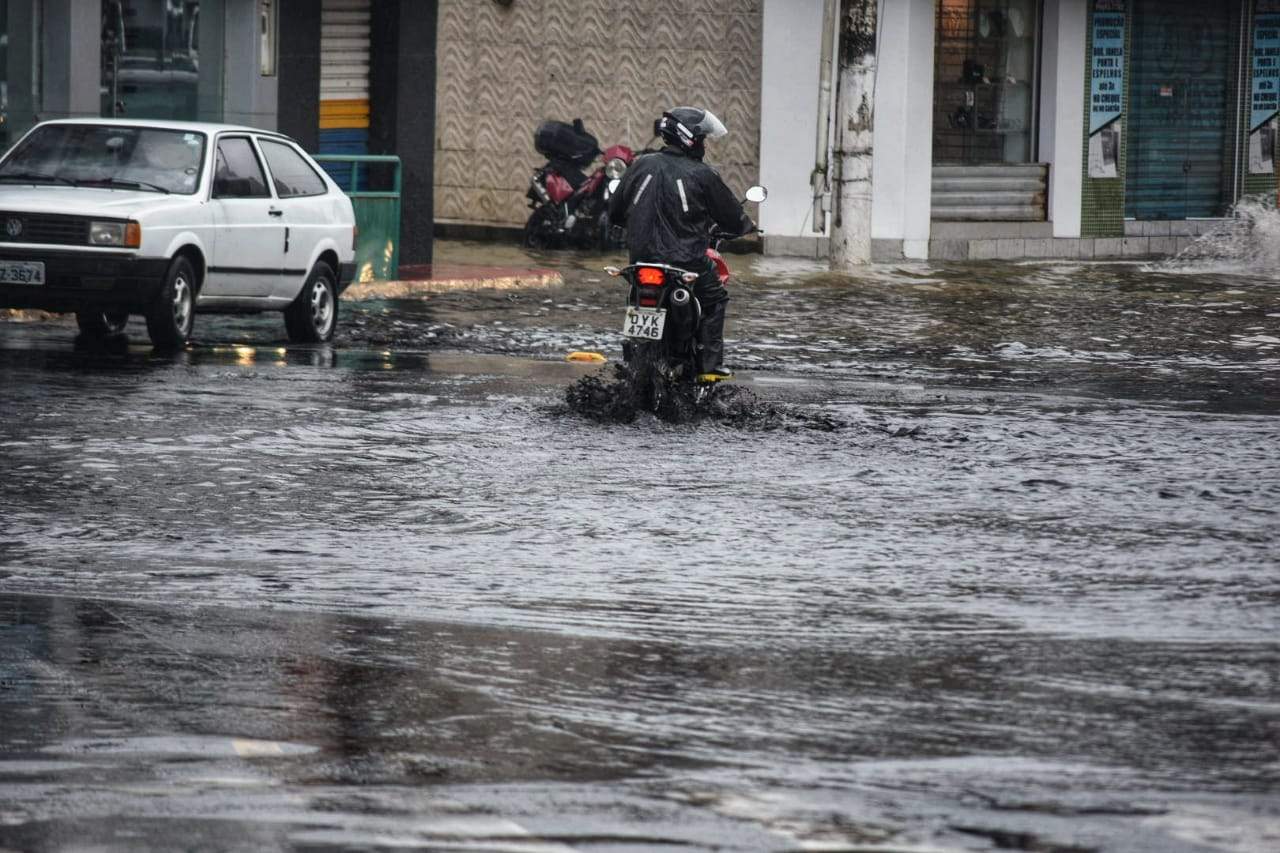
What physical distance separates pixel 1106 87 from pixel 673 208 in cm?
1793

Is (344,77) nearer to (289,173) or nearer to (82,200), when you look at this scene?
(289,173)

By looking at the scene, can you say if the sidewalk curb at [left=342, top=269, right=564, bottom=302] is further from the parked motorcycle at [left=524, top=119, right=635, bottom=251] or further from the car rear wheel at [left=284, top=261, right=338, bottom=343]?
the car rear wheel at [left=284, top=261, right=338, bottom=343]

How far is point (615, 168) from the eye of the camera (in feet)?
92.9

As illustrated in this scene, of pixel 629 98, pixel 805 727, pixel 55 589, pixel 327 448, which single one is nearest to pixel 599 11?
pixel 629 98

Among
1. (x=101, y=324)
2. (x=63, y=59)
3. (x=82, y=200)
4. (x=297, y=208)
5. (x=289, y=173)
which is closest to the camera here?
(x=82, y=200)

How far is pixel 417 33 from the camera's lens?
2442cm

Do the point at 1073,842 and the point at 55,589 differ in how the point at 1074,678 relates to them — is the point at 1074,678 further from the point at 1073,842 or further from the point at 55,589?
the point at 55,589

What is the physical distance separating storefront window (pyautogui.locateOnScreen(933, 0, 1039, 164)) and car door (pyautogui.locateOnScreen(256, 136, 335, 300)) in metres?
12.8

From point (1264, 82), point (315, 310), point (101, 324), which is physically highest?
point (1264, 82)

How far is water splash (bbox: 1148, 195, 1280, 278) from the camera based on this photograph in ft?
91.1

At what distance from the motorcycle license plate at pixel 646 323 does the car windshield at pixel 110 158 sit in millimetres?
4584

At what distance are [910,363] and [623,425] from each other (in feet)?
15.7

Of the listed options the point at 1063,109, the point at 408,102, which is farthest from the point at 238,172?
the point at 1063,109

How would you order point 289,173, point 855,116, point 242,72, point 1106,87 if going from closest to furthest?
1. point 289,173
2. point 242,72
3. point 855,116
4. point 1106,87
